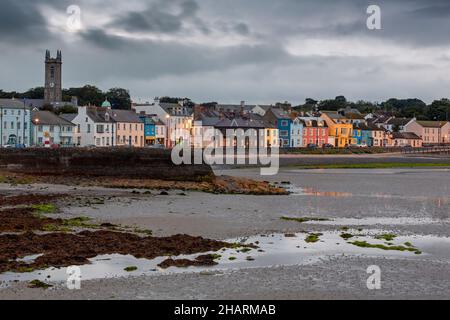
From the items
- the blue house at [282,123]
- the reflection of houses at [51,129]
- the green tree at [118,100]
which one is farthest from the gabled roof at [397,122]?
the reflection of houses at [51,129]

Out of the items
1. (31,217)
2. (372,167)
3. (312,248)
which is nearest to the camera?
(312,248)

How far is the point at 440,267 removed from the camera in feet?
51.4

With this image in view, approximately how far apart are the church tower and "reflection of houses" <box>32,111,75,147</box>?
150 feet

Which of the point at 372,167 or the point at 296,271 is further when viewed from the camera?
the point at 372,167

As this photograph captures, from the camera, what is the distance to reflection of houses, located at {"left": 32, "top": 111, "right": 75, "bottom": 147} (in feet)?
273

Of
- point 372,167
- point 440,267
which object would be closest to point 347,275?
point 440,267

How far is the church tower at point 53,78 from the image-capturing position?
13762 centimetres

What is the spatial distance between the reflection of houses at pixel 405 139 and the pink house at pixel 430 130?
8.18 feet

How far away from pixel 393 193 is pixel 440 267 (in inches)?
847

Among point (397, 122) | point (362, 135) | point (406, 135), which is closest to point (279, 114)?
point (362, 135)

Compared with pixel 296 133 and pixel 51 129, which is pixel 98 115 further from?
pixel 296 133

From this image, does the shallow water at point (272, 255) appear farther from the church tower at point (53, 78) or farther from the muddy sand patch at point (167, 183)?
the church tower at point (53, 78)
